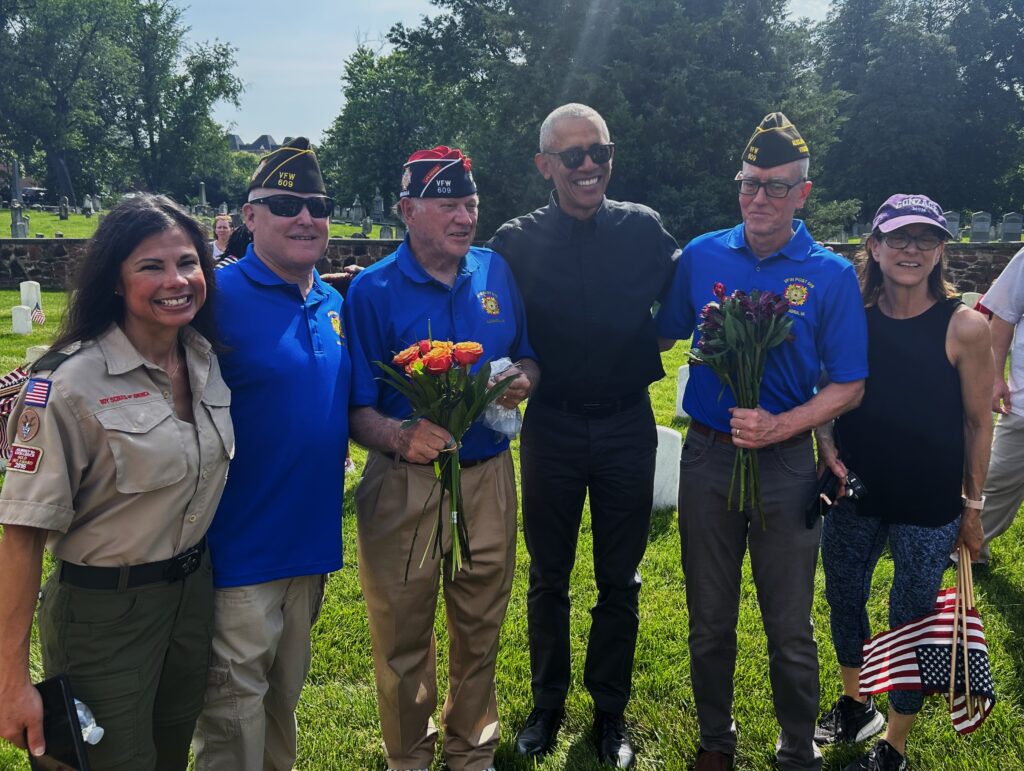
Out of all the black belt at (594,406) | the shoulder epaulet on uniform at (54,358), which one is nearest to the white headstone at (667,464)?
the black belt at (594,406)

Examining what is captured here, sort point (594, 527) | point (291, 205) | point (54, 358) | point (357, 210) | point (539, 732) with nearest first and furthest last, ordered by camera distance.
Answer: point (54, 358) < point (291, 205) < point (539, 732) < point (594, 527) < point (357, 210)

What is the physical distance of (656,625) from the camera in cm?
468

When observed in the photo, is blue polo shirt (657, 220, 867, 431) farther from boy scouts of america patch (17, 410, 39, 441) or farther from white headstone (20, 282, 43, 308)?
white headstone (20, 282, 43, 308)

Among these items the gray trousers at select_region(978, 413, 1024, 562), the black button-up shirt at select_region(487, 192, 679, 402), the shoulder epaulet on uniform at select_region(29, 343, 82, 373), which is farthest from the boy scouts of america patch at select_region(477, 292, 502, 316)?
the gray trousers at select_region(978, 413, 1024, 562)

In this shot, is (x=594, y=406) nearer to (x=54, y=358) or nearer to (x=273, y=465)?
(x=273, y=465)

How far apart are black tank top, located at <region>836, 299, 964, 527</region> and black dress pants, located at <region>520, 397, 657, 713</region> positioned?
3.30ft

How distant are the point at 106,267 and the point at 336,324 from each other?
919 mm

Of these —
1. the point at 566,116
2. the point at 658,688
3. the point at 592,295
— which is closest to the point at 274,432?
the point at 592,295

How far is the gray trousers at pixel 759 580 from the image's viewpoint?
324cm

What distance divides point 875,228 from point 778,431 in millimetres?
1067

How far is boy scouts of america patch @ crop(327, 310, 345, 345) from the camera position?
301 centimetres

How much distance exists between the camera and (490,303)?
11.1ft

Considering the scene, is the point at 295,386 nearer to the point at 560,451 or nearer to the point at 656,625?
the point at 560,451

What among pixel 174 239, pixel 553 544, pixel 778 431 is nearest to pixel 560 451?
pixel 553 544
